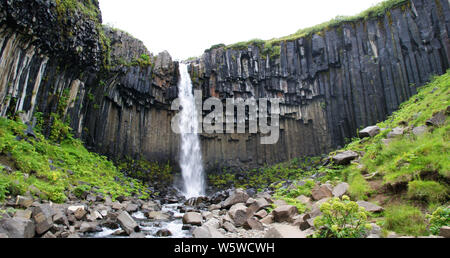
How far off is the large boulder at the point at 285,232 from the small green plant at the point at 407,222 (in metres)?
1.70

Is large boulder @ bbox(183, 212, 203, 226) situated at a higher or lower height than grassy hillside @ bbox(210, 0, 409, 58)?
lower

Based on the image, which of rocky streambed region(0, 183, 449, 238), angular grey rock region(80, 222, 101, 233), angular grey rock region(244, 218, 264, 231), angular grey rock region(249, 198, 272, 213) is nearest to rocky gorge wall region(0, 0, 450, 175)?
rocky streambed region(0, 183, 449, 238)

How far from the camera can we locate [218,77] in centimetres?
2578

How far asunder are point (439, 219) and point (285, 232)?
2.88 metres

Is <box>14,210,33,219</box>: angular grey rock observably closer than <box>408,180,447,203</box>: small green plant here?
No

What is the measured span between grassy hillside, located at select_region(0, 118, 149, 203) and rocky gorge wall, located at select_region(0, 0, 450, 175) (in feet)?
4.66

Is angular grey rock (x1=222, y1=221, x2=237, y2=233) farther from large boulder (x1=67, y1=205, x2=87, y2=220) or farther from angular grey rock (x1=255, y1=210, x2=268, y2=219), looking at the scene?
large boulder (x1=67, y1=205, x2=87, y2=220)

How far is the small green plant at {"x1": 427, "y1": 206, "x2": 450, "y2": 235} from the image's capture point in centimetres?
428

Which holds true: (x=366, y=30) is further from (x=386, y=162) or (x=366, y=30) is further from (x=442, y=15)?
(x=386, y=162)

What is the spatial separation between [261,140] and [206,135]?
19.1 feet

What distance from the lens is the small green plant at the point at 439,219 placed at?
14.0 feet

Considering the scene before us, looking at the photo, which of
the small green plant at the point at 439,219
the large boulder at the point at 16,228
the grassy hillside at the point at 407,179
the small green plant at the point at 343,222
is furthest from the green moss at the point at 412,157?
the large boulder at the point at 16,228

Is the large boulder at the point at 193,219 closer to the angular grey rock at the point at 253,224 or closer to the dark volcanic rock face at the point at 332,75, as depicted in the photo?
the angular grey rock at the point at 253,224

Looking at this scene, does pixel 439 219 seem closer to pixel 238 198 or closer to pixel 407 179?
pixel 407 179
